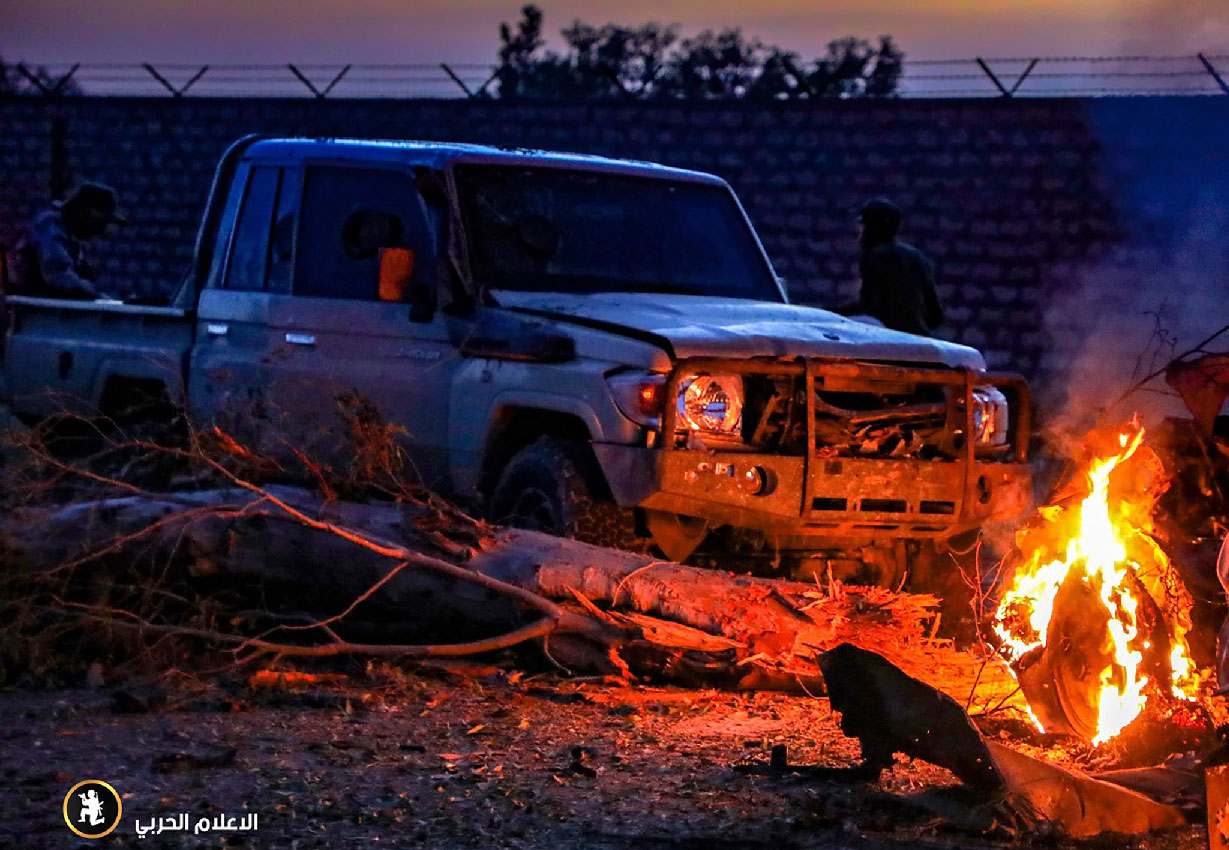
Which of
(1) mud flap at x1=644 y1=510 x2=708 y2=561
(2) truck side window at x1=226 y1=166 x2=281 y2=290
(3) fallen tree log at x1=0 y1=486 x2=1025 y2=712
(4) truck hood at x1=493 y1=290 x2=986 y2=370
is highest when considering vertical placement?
(2) truck side window at x1=226 y1=166 x2=281 y2=290

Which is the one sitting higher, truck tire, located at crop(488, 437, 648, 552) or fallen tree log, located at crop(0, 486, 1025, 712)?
truck tire, located at crop(488, 437, 648, 552)

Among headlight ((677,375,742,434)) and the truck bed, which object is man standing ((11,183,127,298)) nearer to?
the truck bed

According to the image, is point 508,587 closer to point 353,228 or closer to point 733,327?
point 733,327

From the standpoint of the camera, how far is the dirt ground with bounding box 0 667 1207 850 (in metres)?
4.27

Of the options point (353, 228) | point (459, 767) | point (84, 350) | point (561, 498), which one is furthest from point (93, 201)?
point (459, 767)

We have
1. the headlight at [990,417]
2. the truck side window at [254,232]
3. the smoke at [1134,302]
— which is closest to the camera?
the headlight at [990,417]

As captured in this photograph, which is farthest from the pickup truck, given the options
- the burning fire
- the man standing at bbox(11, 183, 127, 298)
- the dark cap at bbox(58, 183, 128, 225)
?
the dark cap at bbox(58, 183, 128, 225)

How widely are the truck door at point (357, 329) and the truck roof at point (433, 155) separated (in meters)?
0.08

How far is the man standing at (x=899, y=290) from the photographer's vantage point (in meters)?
10.4

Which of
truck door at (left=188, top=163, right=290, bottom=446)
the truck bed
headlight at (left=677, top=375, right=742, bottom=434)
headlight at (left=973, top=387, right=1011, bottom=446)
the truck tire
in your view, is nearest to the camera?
headlight at (left=677, top=375, right=742, bottom=434)

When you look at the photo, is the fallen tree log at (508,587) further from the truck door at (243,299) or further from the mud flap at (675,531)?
the truck door at (243,299)

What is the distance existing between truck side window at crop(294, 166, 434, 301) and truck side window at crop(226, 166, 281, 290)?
252 millimetres

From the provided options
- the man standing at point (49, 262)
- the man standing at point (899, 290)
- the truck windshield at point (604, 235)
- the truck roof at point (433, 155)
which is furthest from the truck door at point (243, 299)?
the man standing at point (899, 290)

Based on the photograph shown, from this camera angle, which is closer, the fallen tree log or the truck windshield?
the fallen tree log
